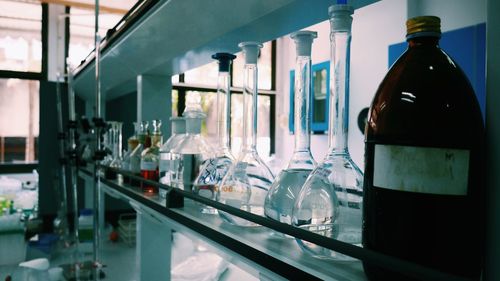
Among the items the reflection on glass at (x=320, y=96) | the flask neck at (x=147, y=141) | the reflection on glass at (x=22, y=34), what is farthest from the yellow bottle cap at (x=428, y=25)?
the reflection on glass at (x=22, y=34)

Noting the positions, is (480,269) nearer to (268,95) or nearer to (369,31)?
(369,31)

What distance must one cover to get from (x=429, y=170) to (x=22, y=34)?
5.44 meters

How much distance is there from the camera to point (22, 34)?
475 cm

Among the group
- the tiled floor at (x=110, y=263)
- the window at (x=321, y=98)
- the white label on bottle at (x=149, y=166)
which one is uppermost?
the window at (x=321, y=98)

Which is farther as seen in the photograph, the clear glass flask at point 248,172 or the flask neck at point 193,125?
the flask neck at point 193,125

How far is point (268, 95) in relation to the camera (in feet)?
20.1

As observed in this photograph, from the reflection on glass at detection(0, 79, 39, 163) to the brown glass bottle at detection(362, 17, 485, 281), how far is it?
539cm

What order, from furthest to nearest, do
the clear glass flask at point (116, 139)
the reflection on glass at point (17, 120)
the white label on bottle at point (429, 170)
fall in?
the reflection on glass at point (17, 120), the clear glass flask at point (116, 139), the white label on bottle at point (429, 170)

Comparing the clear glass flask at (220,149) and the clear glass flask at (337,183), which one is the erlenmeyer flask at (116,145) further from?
the clear glass flask at (337,183)

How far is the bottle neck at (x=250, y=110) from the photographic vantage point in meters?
0.79

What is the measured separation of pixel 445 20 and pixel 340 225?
9.31ft

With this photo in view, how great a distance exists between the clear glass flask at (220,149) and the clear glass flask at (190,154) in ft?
0.72

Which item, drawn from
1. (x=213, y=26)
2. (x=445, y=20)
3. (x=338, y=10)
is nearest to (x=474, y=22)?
(x=445, y=20)

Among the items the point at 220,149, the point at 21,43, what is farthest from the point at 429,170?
the point at 21,43
